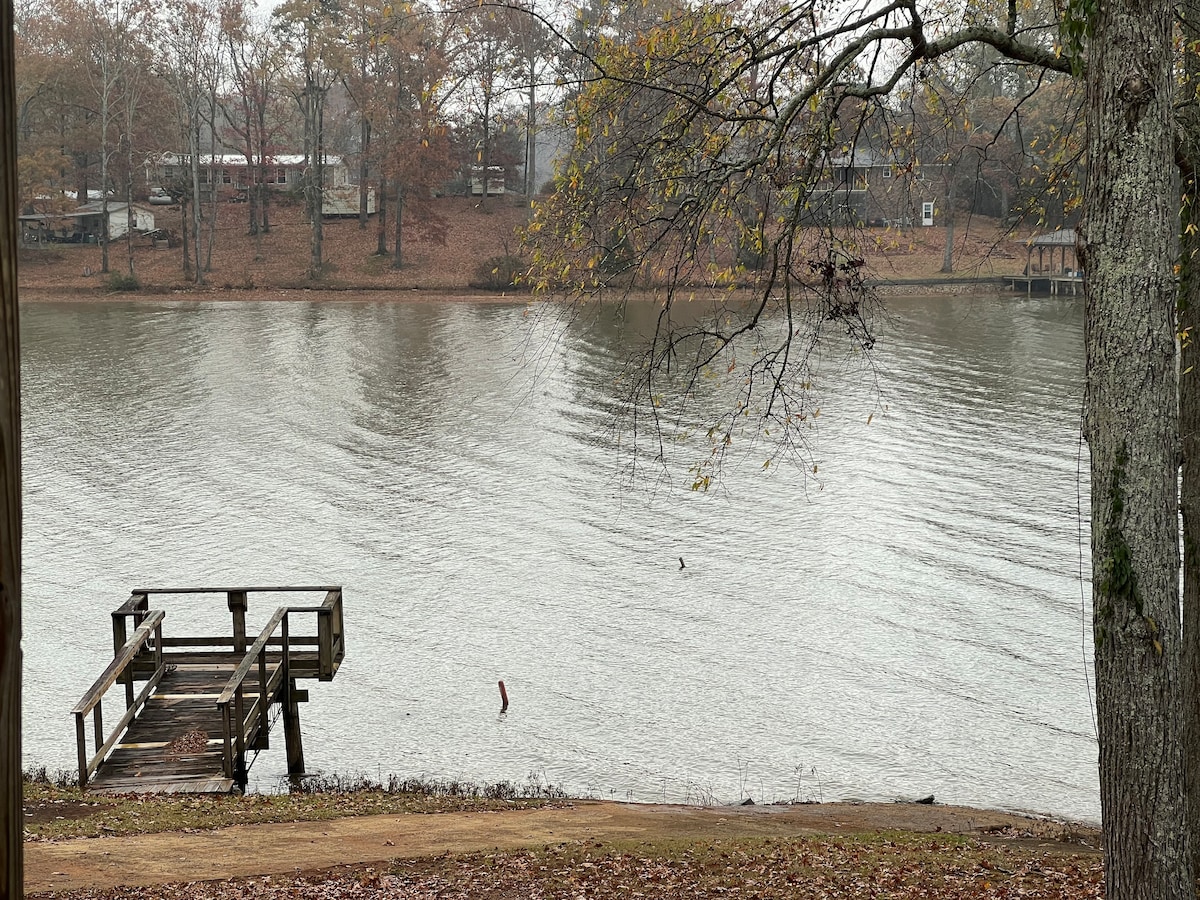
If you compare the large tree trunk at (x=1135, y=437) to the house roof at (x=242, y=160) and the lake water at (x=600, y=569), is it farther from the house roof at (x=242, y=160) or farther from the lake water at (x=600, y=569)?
the house roof at (x=242, y=160)

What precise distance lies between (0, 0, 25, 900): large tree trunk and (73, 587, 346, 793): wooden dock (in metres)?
13.4

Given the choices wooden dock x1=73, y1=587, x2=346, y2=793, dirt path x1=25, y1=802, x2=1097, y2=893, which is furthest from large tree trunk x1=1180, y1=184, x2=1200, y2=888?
wooden dock x1=73, y1=587, x2=346, y2=793

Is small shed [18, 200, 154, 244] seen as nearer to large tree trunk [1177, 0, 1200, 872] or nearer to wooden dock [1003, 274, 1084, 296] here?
wooden dock [1003, 274, 1084, 296]

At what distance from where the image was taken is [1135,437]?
5.90 metres

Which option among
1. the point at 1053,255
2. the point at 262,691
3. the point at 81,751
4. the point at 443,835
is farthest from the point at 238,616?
the point at 1053,255

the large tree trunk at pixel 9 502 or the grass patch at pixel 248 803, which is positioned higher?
the large tree trunk at pixel 9 502

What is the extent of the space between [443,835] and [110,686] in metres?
6.41

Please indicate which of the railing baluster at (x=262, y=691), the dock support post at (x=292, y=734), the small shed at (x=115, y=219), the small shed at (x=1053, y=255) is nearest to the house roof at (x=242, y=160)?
the small shed at (x=115, y=219)

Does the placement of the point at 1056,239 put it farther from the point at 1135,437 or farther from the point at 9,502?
the point at 9,502

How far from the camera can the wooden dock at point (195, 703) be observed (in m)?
14.2

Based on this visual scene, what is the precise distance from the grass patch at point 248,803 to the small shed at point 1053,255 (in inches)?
2501

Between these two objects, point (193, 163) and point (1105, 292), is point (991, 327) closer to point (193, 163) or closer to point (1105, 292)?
point (193, 163)

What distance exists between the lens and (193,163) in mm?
70625

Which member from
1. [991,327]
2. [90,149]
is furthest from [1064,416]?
[90,149]
